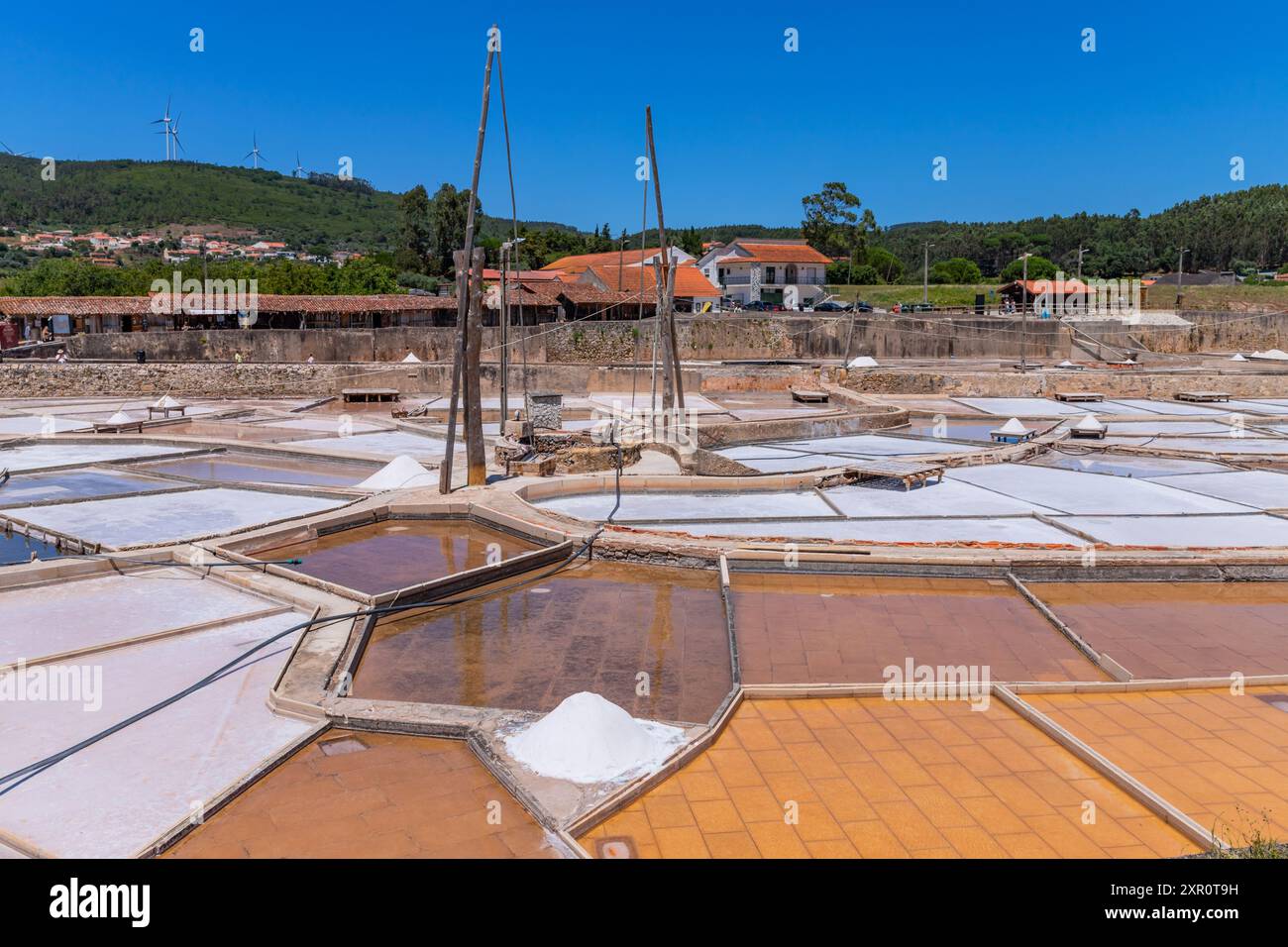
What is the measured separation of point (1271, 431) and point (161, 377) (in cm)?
2368

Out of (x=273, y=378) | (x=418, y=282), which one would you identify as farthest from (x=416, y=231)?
(x=273, y=378)

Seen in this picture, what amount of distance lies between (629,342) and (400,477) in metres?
19.1

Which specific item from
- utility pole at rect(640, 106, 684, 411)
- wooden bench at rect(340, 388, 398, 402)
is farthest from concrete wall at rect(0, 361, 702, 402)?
utility pole at rect(640, 106, 684, 411)

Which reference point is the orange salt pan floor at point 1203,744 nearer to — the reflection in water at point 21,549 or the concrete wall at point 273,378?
the reflection in water at point 21,549

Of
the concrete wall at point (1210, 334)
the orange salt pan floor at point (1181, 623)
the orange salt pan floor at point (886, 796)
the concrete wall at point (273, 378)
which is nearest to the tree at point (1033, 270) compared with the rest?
the concrete wall at point (1210, 334)

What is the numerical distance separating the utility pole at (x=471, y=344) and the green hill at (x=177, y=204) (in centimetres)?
6701

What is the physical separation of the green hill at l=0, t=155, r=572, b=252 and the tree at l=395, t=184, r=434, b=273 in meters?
25.0

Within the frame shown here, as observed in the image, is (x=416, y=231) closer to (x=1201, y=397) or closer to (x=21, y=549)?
(x=1201, y=397)

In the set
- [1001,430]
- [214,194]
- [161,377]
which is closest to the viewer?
[1001,430]

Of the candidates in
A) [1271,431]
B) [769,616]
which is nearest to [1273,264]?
[1271,431]

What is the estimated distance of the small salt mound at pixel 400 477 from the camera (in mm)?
11292

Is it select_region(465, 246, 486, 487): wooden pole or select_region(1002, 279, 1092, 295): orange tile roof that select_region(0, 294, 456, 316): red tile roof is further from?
select_region(1002, 279, 1092, 295): orange tile roof
